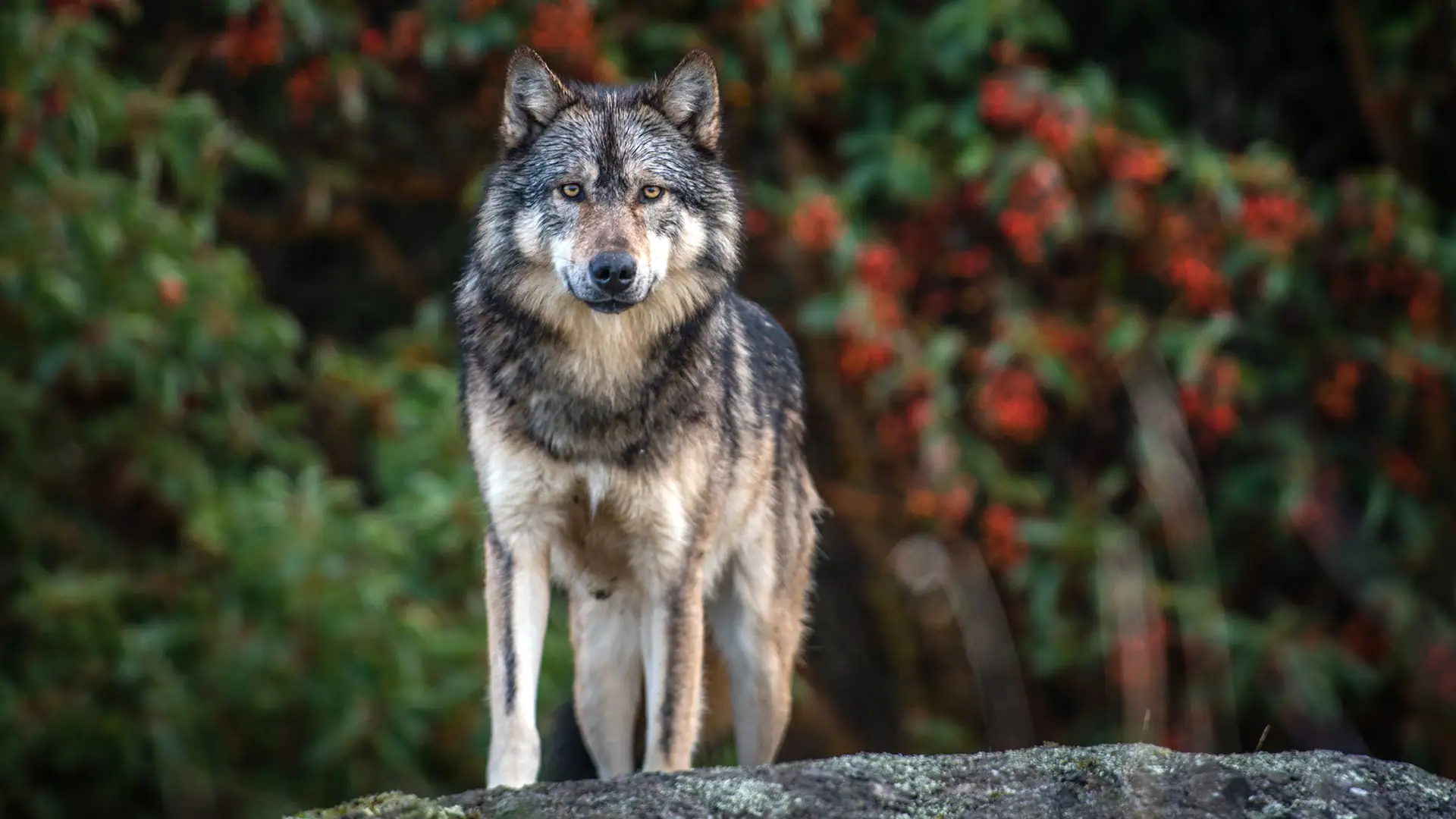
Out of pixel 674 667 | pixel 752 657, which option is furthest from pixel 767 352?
pixel 674 667

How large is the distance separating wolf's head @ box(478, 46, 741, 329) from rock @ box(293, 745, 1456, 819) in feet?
4.71

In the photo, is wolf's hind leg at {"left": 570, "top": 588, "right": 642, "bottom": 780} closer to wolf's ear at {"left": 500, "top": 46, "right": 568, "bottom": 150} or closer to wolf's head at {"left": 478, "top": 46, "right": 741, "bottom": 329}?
wolf's head at {"left": 478, "top": 46, "right": 741, "bottom": 329}

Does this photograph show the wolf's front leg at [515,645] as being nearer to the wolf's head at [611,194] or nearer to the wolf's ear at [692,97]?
the wolf's head at [611,194]

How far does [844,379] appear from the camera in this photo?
8.42 meters

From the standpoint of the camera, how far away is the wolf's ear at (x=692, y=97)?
4.59m

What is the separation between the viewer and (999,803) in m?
3.12

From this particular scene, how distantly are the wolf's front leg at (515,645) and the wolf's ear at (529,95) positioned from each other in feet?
3.71

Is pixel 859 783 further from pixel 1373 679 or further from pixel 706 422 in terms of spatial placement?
pixel 1373 679

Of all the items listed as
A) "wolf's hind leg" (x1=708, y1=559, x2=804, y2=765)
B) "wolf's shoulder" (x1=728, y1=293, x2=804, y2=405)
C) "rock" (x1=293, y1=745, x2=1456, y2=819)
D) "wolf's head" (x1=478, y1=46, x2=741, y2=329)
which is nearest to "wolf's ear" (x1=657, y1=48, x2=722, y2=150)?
"wolf's head" (x1=478, y1=46, x2=741, y2=329)

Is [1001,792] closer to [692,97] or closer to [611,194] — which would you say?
[611,194]

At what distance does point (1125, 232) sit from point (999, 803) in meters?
5.27

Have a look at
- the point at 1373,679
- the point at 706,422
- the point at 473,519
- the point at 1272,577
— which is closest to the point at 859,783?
the point at 706,422

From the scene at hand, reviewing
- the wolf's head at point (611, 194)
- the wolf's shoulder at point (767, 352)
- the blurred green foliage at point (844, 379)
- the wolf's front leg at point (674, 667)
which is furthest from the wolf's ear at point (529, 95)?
the blurred green foliage at point (844, 379)

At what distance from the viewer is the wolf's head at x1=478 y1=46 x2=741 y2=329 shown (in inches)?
169
